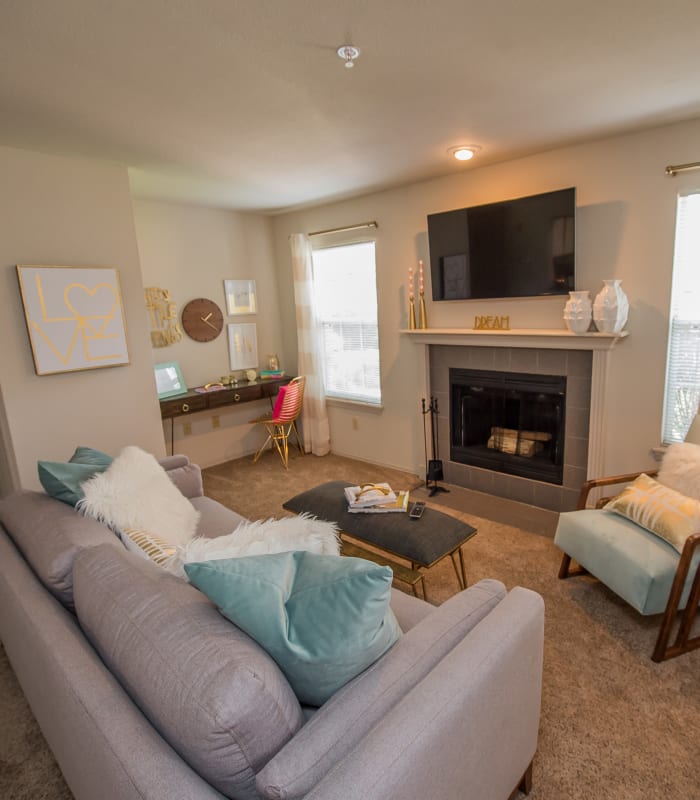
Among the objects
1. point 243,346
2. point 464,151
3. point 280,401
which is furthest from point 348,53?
point 243,346

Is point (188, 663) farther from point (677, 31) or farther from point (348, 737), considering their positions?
point (677, 31)

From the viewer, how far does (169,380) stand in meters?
4.21

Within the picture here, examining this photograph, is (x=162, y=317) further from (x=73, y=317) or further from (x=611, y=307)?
(x=611, y=307)

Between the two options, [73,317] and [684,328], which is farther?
[73,317]

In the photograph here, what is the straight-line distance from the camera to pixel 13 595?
4.61 feet

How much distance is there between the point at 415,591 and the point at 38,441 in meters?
2.43

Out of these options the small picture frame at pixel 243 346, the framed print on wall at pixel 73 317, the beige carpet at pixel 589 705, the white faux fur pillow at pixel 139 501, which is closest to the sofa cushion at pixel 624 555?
the beige carpet at pixel 589 705

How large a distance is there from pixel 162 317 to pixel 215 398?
87cm

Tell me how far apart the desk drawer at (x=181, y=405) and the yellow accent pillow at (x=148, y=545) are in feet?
7.30

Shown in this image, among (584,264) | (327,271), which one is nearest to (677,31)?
(584,264)

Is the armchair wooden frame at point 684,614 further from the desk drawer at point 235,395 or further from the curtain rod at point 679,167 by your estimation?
the desk drawer at point 235,395

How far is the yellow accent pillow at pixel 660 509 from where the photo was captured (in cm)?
201

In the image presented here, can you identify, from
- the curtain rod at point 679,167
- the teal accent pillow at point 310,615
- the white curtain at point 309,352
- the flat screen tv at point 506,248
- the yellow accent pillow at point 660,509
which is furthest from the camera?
the white curtain at point 309,352

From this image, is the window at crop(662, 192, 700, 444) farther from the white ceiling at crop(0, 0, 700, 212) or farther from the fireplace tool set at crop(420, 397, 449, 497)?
the fireplace tool set at crop(420, 397, 449, 497)
